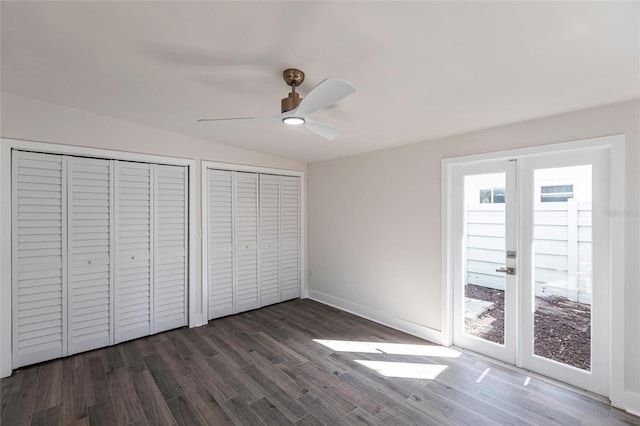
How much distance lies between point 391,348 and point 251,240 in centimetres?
238

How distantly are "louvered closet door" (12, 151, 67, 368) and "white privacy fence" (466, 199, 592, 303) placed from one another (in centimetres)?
426

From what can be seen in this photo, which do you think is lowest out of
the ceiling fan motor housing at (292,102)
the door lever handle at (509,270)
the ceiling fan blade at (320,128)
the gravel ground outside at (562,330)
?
the gravel ground outside at (562,330)

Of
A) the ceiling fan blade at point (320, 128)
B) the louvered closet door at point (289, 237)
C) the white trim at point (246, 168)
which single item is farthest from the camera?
the louvered closet door at point (289, 237)

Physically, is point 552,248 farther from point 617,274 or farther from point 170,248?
point 170,248

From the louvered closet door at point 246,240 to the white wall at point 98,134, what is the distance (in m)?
0.35

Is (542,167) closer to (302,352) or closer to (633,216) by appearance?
(633,216)

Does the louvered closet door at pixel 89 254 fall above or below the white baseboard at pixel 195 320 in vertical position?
above

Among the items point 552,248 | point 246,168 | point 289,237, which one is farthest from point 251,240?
point 552,248

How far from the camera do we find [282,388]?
2451mm

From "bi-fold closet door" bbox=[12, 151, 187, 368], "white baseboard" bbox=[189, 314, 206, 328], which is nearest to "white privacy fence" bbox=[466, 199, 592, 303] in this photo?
"white baseboard" bbox=[189, 314, 206, 328]

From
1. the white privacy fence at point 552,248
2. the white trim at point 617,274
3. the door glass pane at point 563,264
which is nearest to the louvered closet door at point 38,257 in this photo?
the white privacy fence at point 552,248

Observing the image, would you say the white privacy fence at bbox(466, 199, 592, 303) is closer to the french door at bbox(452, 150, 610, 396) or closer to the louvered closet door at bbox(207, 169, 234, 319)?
the french door at bbox(452, 150, 610, 396)

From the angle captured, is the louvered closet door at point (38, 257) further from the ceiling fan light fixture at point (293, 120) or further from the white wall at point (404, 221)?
the white wall at point (404, 221)

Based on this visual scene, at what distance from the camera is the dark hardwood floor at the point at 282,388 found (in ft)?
6.92
